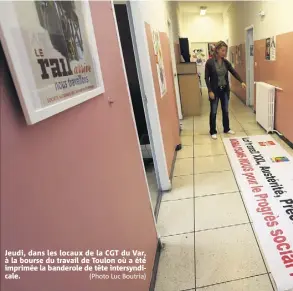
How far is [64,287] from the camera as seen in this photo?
2.44 ft

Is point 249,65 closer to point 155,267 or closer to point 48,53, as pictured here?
point 155,267

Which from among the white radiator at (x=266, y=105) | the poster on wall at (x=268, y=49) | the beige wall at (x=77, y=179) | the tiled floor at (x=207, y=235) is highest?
the poster on wall at (x=268, y=49)

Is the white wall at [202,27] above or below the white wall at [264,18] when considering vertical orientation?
above

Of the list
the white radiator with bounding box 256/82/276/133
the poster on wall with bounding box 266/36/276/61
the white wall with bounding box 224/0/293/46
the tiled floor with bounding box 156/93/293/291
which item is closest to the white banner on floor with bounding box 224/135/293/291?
the tiled floor with bounding box 156/93/293/291

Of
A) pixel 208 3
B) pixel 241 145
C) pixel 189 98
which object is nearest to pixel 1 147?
pixel 241 145

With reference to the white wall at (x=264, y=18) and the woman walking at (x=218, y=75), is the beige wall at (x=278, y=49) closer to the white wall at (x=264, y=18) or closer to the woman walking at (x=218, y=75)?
the white wall at (x=264, y=18)

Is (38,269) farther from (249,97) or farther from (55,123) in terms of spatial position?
(249,97)

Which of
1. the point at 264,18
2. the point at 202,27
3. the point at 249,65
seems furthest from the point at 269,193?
the point at 202,27

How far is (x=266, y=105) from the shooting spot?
13.0ft

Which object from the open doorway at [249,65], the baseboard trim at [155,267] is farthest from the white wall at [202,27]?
the baseboard trim at [155,267]

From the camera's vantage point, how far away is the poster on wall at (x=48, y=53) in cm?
60

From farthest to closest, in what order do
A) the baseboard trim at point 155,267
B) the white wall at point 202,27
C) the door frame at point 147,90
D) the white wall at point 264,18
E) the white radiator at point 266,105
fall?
the white wall at point 202,27 → the white radiator at point 266,105 → the white wall at point 264,18 → the door frame at point 147,90 → the baseboard trim at point 155,267

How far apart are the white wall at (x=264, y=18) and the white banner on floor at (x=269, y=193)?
1649 millimetres

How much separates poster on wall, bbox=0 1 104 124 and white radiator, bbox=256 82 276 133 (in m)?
3.59
